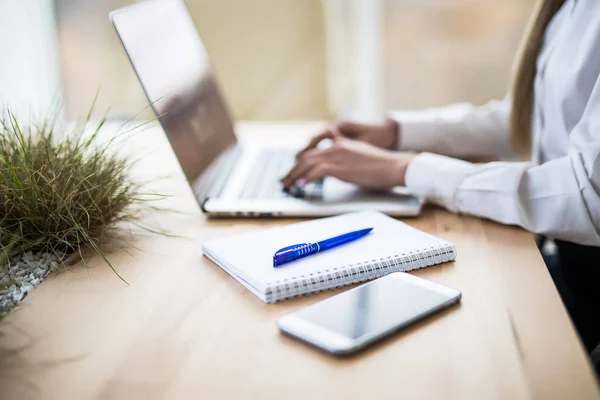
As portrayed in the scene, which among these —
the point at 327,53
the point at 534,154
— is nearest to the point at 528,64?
the point at 534,154

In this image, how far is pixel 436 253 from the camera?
748 mm

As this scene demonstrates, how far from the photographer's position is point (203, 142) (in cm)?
109

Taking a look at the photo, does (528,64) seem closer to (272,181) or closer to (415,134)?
(415,134)

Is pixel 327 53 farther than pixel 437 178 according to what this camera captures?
Yes

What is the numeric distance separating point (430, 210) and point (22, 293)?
0.57 meters

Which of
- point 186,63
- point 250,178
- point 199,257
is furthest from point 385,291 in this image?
point 186,63

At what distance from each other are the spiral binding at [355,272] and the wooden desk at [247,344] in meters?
0.01

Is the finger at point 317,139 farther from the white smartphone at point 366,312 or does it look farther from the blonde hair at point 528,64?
the white smartphone at point 366,312

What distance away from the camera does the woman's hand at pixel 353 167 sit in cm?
100

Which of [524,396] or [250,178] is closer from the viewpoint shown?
[524,396]

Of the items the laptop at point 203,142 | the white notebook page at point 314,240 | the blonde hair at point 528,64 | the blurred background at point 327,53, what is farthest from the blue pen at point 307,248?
the blurred background at point 327,53

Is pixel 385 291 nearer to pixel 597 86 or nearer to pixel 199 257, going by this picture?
pixel 199 257

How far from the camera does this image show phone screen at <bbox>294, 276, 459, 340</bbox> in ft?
1.92

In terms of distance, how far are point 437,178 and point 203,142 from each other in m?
0.39
